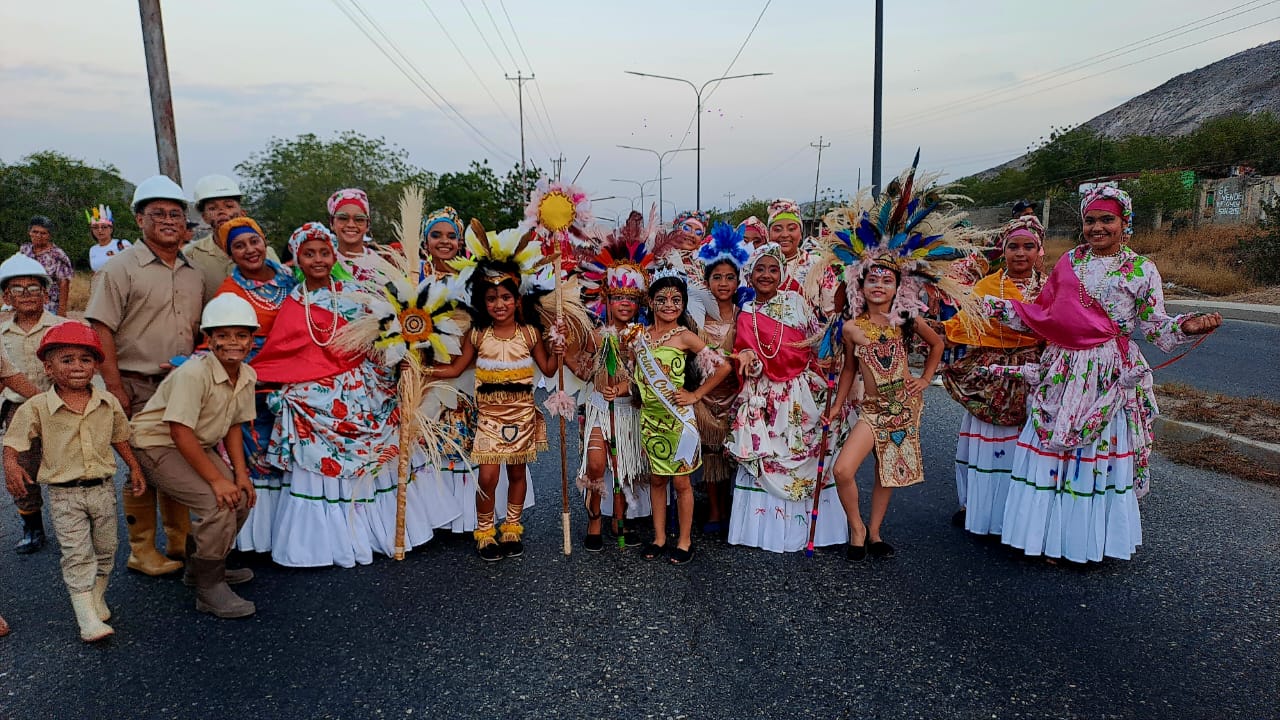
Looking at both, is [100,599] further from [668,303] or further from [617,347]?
[668,303]

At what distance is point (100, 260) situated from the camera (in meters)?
7.93

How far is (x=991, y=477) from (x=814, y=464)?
3.77ft

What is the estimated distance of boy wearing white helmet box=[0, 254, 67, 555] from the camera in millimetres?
4359

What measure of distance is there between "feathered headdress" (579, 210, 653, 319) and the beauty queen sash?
0.32m

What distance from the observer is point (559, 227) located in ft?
13.6

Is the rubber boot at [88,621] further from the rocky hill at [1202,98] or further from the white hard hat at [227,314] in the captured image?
the rocky hill at [1202,98]

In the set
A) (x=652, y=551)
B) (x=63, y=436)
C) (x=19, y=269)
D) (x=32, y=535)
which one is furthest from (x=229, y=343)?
(x=652, y=551)

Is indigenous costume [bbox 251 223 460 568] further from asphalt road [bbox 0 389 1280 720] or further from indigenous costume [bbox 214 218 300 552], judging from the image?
asphalt road [bbox 0 389 1280 720]

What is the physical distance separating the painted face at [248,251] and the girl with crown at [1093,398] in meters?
4.48

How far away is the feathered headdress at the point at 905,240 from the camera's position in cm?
402

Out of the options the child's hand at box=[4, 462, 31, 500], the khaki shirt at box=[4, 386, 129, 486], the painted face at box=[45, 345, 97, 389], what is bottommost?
the child's hand at box=[4, 462, 31, 500]

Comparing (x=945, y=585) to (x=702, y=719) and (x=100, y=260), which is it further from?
(x=100, y=260)

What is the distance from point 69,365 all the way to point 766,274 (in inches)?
141

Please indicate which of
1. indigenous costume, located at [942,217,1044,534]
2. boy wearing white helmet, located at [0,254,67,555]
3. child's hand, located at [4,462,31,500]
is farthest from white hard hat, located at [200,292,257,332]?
indigenous costume, located at [942,217,1044,534]
